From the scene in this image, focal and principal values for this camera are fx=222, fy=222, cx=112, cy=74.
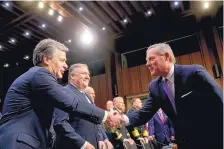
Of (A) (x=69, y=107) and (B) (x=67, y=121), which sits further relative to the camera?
(B) (x=67, y=121)

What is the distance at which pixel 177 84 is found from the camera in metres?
1.87

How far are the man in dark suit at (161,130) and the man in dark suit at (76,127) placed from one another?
2382 millimetres

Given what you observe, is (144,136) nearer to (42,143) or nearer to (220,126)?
(220,126)

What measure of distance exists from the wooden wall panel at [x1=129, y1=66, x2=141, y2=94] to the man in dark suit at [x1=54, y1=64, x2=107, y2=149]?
506cm

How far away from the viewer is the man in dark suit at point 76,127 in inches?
77.4

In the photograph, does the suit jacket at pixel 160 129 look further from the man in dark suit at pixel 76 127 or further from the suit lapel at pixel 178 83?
the suit lapel at pixel 178 83

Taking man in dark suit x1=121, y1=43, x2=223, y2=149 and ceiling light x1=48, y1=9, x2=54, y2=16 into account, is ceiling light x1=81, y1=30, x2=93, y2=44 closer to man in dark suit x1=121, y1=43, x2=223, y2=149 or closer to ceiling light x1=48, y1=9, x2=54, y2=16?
ceiling light x1=48, y1=9, x2=54, y2=16

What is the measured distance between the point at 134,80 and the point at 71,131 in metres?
5.87

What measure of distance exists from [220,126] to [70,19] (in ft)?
16.2

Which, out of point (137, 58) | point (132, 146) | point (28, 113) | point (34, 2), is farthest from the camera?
point (137, 58)

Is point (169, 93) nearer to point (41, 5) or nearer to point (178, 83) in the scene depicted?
point (178, 83)

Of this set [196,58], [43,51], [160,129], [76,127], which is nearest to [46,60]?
[43,51]

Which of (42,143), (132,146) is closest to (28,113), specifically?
(42,143)

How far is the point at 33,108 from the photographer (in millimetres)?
1447
